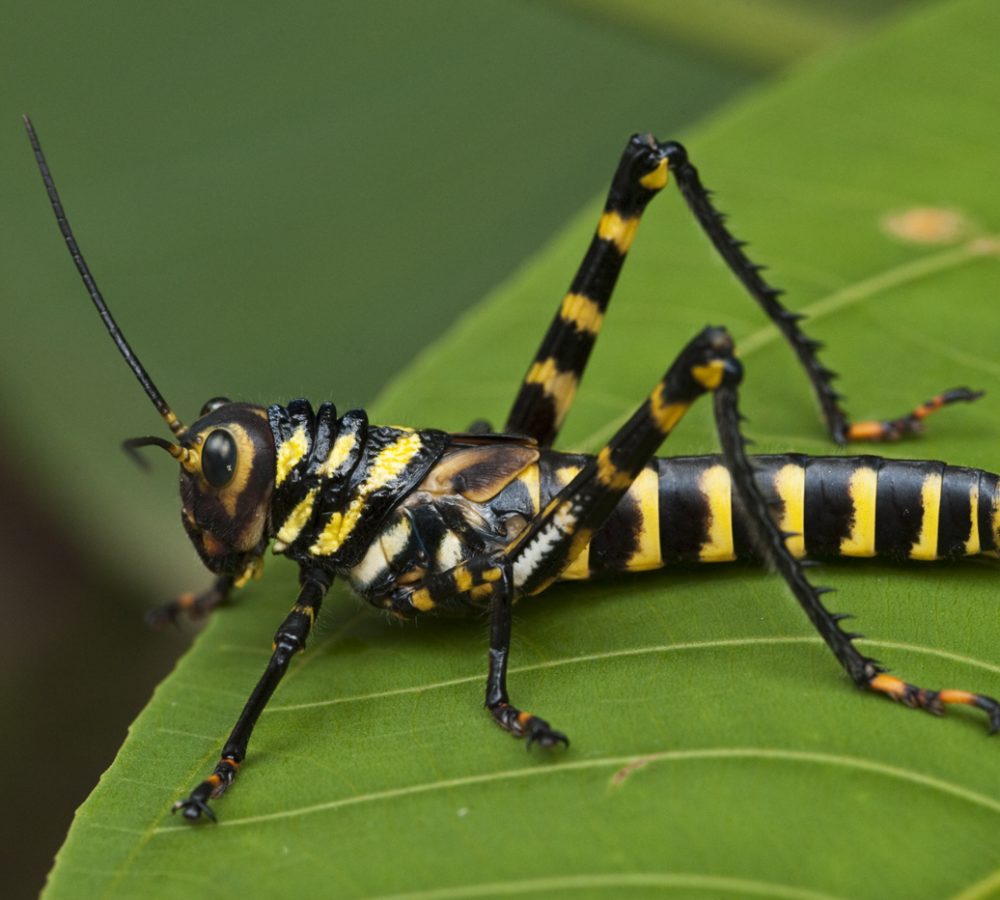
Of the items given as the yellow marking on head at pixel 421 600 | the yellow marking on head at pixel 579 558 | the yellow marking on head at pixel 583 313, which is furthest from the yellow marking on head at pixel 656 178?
the yellow marking on head at pixel 421 600

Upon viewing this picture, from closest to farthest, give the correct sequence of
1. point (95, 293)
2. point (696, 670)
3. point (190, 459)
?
1. point (696, 670)
2. point (95, 293)
3. point (190, 459)

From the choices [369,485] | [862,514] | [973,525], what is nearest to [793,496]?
[862,514]

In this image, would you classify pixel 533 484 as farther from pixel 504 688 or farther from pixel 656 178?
pixel 656 178

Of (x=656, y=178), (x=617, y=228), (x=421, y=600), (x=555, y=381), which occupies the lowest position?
(x=421, y=600)

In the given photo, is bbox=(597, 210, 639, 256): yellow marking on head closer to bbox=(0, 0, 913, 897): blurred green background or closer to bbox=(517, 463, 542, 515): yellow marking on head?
bbox=(517, 463, 542, 515): yellow marking on head

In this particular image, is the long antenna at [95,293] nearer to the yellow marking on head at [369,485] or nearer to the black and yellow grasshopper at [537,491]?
the black and yellow grasshopper at [537,491]

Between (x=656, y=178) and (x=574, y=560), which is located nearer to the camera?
(x=574, y=560)
